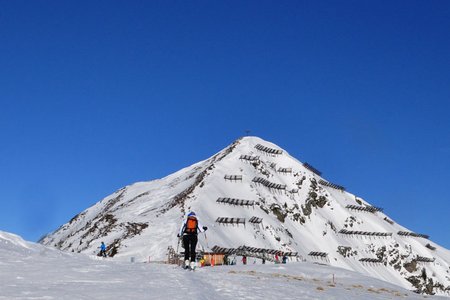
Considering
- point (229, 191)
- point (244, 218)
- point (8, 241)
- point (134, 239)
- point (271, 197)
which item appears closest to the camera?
point (8, 241)

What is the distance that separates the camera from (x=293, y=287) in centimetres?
1711

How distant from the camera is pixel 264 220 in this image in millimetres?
125938

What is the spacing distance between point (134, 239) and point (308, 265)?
6836cm

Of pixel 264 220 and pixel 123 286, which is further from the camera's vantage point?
pixel 264 220

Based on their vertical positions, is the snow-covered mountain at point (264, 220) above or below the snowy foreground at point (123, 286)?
above

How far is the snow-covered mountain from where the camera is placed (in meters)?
105

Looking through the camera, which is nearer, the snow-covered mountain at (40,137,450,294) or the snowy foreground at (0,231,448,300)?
the snowy foreground at (0,231,448,300)

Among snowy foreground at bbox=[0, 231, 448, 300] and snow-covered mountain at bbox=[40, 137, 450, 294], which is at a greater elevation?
snow-covered mountain at bbox=[40, 137, 450, 294]

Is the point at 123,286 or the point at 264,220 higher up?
the point at 264,220

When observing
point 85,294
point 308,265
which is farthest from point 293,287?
point 308,265

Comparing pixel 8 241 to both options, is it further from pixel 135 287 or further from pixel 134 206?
pixel 134 206

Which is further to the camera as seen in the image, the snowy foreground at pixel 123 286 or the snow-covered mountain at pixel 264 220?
the snow-covered mountain at pixel 264 220

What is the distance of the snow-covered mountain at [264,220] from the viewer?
105 metres

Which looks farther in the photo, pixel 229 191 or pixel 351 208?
pixel 351 208
